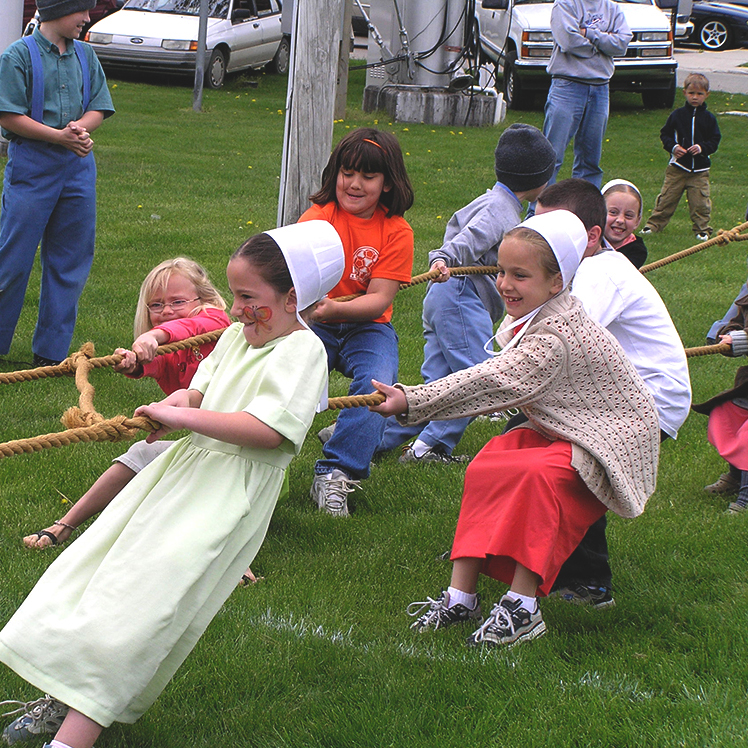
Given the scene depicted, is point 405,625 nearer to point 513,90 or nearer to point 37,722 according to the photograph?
point 37,722

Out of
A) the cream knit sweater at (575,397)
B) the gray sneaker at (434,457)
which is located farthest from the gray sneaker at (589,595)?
the gray sneaker at (434,457)

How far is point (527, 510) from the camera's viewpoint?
128 inches

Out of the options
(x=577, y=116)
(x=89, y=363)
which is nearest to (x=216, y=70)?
(x=577, y=116)

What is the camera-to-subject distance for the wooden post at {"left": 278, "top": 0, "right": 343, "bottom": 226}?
532 centimetres

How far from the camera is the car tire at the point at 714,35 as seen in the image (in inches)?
1068

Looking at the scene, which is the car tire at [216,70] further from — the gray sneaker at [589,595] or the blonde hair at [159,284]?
the gray sneaker at [589,595]

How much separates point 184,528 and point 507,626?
119cm

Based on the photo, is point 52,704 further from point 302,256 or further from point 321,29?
point 321,29

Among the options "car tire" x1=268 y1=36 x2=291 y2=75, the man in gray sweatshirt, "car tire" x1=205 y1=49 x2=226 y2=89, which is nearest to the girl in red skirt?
the man in gray sweatshirt

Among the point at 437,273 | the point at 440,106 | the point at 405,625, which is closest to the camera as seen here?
the point at 405,625

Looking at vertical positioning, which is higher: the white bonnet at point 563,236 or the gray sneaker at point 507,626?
the white bonnet at point 563,236

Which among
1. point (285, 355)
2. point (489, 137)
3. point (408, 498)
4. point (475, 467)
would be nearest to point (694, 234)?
point (489, 137)

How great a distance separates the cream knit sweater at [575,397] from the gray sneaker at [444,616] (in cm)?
60

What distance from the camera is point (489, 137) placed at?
15.9 meters
